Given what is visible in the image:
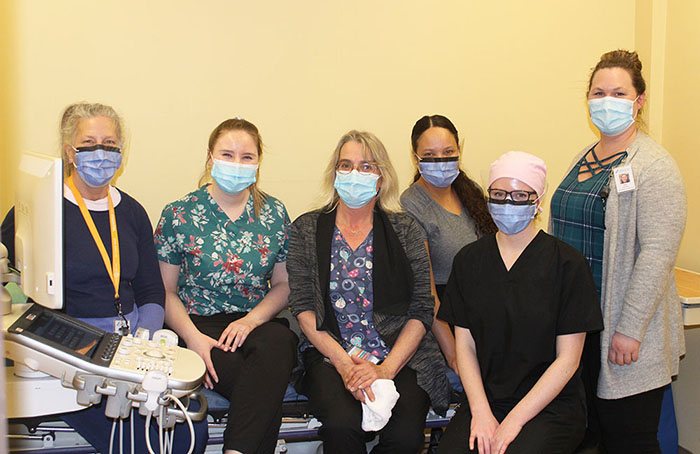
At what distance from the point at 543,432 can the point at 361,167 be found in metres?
1.23

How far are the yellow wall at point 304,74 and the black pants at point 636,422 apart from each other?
1707 mm

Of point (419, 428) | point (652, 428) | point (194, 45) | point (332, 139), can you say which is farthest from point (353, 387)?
point (194, 45)

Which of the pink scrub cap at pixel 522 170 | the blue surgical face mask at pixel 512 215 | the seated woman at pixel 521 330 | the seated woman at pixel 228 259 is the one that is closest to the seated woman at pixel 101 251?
the seated woman at pixel 228 259

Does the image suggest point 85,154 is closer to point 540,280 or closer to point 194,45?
point 194,45

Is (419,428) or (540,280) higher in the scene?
(540,280)

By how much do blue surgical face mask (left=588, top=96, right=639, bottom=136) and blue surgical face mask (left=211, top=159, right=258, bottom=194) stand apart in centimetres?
142

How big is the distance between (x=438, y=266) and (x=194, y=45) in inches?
68.0

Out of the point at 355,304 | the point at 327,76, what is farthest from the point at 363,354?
the point at 327,76

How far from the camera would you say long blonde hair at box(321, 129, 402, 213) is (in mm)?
2555

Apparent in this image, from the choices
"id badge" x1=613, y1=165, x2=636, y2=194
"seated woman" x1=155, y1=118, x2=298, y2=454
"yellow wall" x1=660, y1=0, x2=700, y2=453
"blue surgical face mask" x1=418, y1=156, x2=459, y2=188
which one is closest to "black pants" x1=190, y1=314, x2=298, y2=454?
"seated woman" x1=155, y1=118, x2=298, y2=454

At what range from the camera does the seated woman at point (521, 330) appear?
6.66ft

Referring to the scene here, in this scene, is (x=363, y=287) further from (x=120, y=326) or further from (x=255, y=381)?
(x=120, y=326)

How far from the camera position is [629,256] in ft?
7.40

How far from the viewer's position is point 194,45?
10.4 feet
